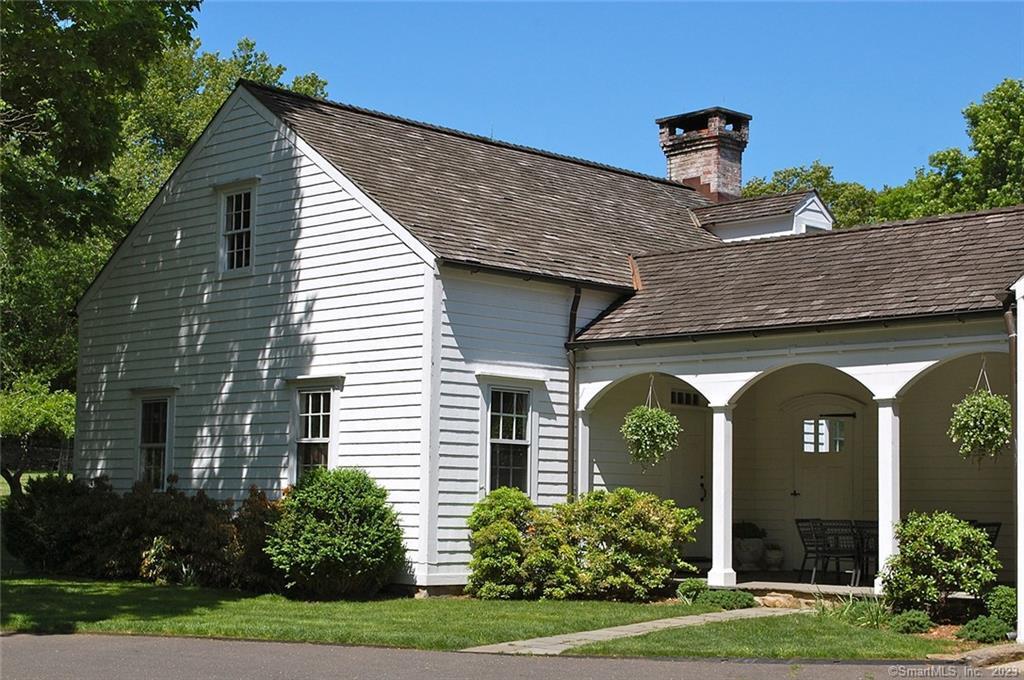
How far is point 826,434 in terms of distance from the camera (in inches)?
802

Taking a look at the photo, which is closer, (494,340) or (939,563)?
(939,563)

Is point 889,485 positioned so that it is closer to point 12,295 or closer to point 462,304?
point 462,304

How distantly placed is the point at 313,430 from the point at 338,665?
7706mm

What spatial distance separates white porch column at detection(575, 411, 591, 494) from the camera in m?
19.2

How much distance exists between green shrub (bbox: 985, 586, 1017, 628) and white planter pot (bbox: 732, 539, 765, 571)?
6467 mm

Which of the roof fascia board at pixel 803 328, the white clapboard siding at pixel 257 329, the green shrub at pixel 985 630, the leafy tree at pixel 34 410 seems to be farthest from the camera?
the leafy tree at pixel 34 410

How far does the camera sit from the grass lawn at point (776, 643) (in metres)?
12.5

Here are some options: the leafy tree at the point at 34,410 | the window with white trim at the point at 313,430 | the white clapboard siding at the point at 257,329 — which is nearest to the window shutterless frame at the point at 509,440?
the white clapboard siding at the point at 257,329

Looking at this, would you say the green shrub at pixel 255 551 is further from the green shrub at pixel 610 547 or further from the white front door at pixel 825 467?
the white front door at pixel 825 467

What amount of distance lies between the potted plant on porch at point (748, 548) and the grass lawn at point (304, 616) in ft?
14.5

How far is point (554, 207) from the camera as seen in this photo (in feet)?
72.1

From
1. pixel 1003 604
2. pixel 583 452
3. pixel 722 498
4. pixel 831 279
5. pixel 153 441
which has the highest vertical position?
pixel 831 279

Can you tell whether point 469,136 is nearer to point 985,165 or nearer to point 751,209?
point 751,209

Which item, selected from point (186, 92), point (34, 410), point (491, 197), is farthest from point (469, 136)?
point (186, 92)
